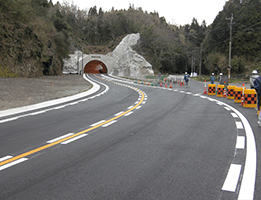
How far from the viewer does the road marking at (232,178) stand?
144 inches

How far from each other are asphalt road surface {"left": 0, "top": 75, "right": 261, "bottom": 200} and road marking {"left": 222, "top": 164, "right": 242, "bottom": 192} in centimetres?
1

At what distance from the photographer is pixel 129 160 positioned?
16.1 ft

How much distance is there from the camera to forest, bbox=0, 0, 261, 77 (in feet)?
104

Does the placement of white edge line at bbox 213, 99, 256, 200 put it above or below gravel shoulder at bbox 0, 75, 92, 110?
below

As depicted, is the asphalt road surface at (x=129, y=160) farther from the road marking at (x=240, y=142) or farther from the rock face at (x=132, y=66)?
the rock face at (x=132, y=66)

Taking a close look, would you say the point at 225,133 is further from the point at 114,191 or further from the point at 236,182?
the point at 114,191

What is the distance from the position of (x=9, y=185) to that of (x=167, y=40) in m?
87.2

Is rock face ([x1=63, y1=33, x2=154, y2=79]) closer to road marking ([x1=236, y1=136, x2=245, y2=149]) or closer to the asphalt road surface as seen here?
the asphalt road surface

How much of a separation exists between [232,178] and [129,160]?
1886 millimetres

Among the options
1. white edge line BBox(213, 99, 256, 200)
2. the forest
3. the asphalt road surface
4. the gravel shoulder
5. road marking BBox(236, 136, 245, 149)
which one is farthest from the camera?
the forest

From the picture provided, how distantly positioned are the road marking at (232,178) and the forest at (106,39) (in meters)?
28.3

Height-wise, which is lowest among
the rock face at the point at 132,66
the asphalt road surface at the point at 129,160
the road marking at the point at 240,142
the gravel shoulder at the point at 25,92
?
the asphalt road surface at the point at 129,160

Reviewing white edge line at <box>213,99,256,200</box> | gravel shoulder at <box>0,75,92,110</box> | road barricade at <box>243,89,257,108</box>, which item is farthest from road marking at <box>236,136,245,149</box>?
gravel shoulder at <box>0,75,92,110</box>

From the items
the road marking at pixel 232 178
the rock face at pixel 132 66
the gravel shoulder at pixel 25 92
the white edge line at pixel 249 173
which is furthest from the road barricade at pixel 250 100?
the rock face at pixel 132 66
